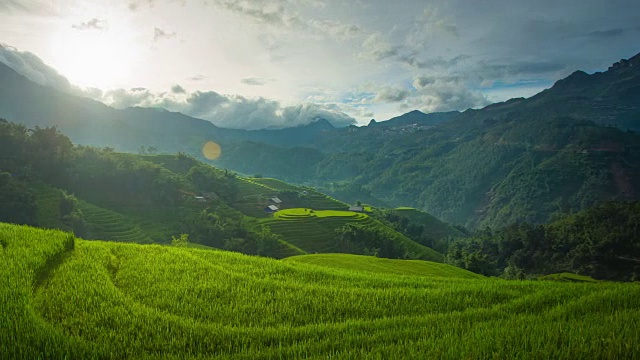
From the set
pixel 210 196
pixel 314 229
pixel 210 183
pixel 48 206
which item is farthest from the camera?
pixel 210 183

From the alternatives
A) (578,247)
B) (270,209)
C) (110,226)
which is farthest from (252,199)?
(578,247)

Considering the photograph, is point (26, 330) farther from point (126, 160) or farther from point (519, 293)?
point (126, 160)

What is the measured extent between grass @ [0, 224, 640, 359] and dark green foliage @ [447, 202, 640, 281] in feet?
211

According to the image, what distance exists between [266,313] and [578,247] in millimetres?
113979

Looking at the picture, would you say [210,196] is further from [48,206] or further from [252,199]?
[48,206]

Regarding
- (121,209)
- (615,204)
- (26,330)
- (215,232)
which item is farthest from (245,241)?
(615,204)

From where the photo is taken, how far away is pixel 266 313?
346 inches

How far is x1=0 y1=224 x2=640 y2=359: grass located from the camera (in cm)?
631

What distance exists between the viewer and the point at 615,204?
4341 inches

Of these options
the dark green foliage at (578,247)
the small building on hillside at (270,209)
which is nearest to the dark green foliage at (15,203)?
the small building on hillside at (270,209)

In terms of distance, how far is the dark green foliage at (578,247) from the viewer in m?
89.9

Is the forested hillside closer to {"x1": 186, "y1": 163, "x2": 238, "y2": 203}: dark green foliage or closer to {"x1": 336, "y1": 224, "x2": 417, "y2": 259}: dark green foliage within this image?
{"x1": 336, "y1": 224, "x2": 417, "y2": 259}: dark green foliage

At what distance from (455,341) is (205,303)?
591cm

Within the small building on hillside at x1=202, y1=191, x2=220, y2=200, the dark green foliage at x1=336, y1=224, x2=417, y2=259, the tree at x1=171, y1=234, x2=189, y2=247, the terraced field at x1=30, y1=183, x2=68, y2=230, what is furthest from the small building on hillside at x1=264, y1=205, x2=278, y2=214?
the tree at x1=171, y1=234, x2=189, y2=247
